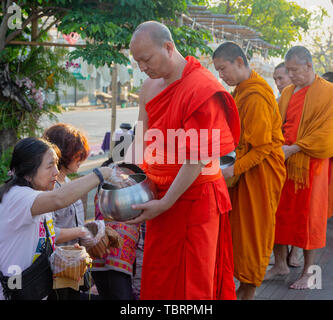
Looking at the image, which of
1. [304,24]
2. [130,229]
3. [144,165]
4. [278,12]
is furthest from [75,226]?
[304,24]

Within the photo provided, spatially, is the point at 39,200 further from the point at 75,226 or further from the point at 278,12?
the point at 278,12

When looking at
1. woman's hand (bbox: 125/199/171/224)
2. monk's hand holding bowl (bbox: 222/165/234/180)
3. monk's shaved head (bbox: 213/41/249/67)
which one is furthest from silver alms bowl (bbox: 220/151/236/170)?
woman's hand (bbox: 125/199/171/224)

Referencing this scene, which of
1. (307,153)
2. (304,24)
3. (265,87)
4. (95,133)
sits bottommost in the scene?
(95,133)

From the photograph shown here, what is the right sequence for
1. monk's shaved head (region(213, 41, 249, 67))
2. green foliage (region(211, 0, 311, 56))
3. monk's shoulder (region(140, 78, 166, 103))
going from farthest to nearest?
green foliage (region(211, 0, 311, 56)), monk's shaved head (region(213, 41, 249, 67)), monk's shoulder (region(140, 78, 166, 103))

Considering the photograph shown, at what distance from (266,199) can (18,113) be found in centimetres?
361

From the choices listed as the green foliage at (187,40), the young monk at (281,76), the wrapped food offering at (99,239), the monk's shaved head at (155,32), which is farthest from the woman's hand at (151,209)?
the green foliage at (187,40)

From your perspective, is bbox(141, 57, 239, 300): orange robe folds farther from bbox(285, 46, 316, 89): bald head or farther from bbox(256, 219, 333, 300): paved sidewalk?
bbox(285, 46, 316, 89): bald head

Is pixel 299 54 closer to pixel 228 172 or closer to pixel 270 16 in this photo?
pixel 228 172

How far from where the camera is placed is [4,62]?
18.0 ft

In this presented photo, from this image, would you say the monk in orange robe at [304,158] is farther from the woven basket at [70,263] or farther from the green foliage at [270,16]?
the green foliage at [270,16]

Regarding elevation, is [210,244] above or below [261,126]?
below

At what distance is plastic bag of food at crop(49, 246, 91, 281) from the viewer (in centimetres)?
229

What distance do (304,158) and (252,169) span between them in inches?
30.8

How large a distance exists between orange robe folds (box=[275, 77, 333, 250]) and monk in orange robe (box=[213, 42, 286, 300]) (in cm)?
58
